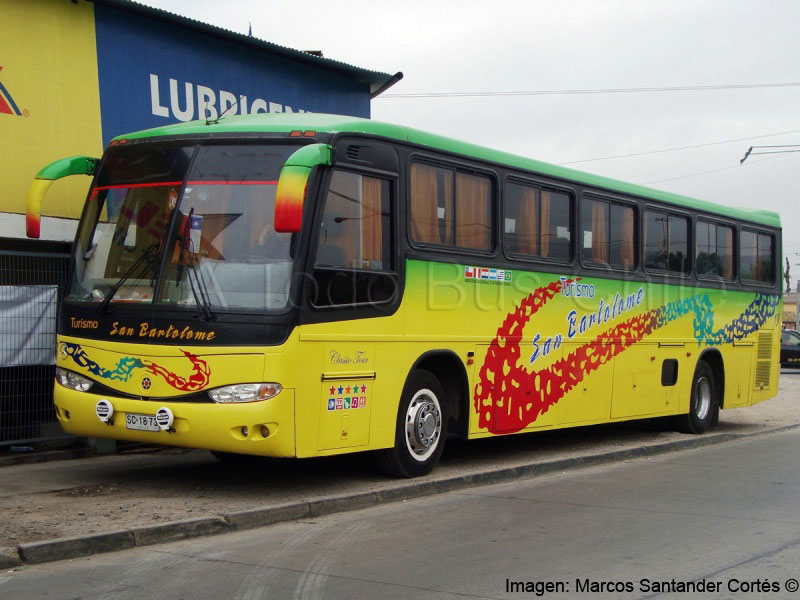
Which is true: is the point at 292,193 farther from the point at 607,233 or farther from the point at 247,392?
the point at 607,233

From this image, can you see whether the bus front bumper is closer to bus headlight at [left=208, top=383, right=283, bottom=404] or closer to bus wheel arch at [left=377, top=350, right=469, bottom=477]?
bus headlight at [left=208, top=383, right=283, bottom=404]

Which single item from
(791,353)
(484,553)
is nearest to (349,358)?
(484,553)

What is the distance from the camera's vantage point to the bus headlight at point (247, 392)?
28.6ft

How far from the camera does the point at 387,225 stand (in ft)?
32.9

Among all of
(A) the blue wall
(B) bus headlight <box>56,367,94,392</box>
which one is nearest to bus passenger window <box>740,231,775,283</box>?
(A) the blue wall

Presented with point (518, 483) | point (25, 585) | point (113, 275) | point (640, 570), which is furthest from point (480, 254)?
point (25, 585)

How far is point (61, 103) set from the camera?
41.2 feet

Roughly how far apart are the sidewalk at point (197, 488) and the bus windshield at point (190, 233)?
171cm

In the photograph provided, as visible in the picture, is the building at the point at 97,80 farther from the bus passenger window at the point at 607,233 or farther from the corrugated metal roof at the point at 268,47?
the bus passenger window at the point at 607,233

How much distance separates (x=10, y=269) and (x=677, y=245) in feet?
30.7

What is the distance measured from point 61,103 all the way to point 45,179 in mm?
2727

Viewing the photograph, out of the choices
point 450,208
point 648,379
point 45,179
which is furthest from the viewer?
point 648,379

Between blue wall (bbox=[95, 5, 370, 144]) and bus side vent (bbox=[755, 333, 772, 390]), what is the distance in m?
8.13

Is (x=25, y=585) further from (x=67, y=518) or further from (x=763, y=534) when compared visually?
(x=763, y=534)
